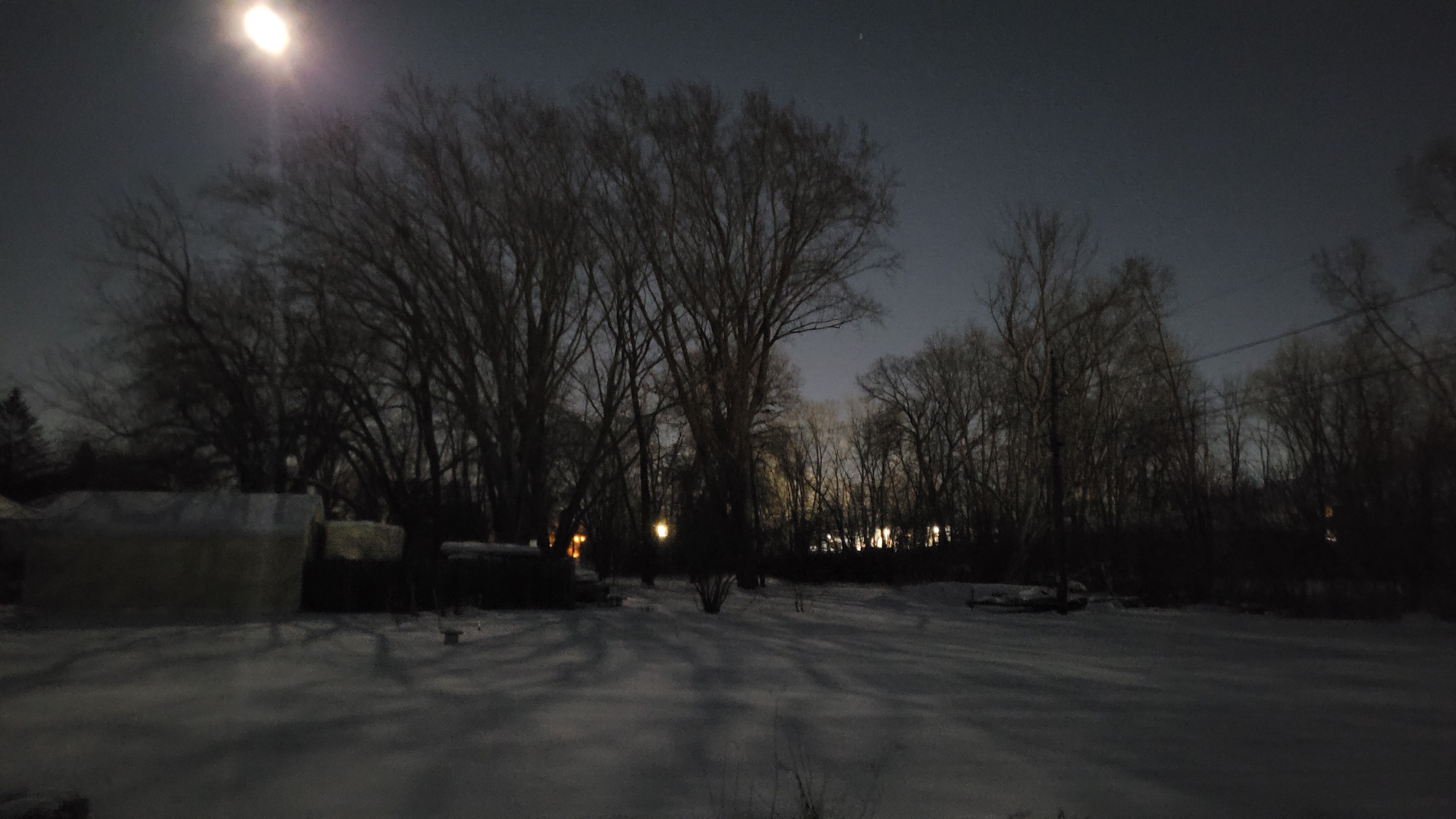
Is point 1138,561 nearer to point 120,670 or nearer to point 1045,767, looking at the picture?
point 1045,767

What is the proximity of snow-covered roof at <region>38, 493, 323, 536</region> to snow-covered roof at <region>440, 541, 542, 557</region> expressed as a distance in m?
3.68

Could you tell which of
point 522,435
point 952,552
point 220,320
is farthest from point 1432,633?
point 220,320

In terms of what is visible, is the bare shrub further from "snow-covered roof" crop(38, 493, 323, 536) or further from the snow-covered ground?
"snow-covered roof" crop(38, 493, 323, 536)

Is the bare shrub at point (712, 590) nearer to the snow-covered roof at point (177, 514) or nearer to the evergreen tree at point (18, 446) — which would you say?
the snow-covered roof at point (177, 514)

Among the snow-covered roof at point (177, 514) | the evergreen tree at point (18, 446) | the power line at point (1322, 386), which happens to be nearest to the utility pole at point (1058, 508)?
the power line at point (1322, 386)

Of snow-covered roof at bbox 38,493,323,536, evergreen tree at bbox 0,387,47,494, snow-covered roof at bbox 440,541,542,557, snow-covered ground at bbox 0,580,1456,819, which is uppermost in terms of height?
evergreen tree at bbox 0,387,47,494

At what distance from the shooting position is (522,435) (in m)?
27.6

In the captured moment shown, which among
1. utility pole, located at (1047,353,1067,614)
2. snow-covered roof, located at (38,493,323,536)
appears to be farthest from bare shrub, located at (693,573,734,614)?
snow-covered roof, located at (38,493,323,536)

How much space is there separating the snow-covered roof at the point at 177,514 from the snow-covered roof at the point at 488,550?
368 centimetres

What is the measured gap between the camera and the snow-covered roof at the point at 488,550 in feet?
76.3

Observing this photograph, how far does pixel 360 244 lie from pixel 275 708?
21.3 metres

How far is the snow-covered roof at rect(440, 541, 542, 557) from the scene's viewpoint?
23266mm

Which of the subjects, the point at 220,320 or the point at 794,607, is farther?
the point at 220,320

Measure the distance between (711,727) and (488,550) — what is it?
57.5ft
